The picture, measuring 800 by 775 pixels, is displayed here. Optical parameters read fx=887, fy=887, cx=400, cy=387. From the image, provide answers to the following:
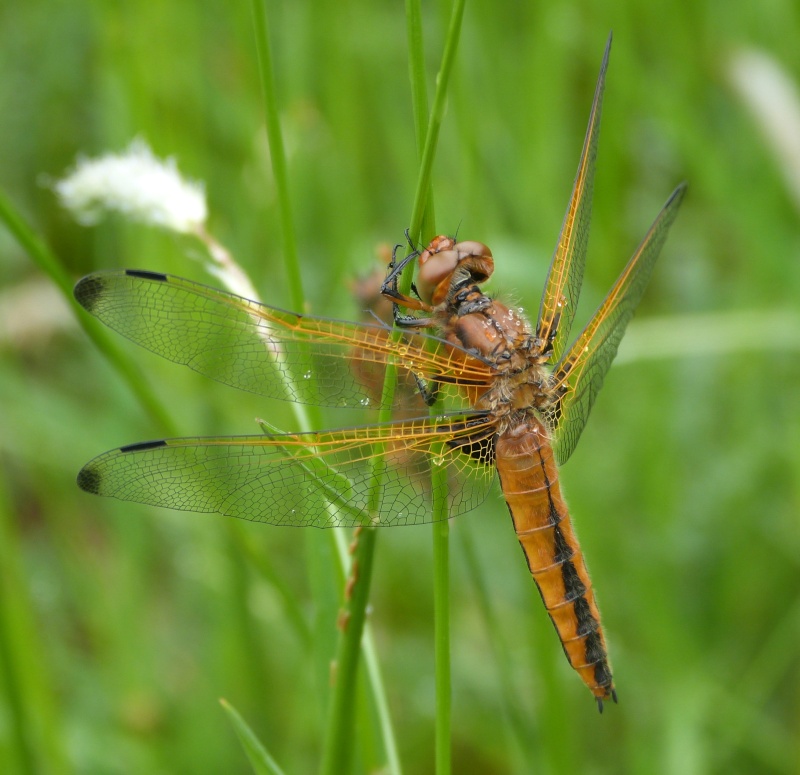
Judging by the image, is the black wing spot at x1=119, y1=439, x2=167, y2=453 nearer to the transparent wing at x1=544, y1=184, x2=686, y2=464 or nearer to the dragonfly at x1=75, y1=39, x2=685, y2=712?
the dragonfly at x1=75, y1=39, x2=685, y2=712

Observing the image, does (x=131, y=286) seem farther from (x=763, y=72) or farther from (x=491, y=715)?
(x=763, y=72)

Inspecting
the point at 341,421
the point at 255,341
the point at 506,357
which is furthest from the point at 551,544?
the point at 341,421

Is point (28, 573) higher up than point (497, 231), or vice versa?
point (497, 231)

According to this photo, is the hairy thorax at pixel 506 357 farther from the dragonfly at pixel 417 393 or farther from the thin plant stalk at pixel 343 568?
the thin plant stalk at pixel 343 568

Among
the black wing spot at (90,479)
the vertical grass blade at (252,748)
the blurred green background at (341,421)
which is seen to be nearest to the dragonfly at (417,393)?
the black wing spot at (90,479)

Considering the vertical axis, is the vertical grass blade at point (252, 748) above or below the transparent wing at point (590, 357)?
below

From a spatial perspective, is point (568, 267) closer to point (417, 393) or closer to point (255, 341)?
point (417, 393)

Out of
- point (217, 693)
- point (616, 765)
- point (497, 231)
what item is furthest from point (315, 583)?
point (497, 231)

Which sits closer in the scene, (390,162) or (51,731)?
(51,731)
